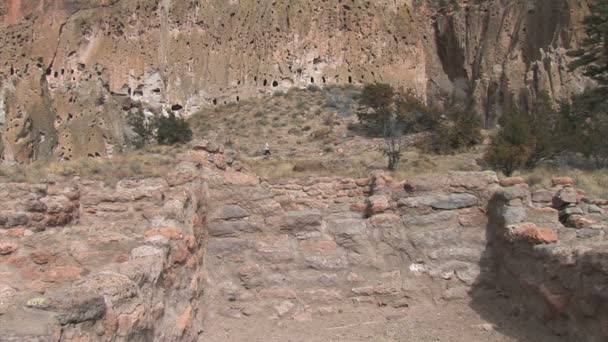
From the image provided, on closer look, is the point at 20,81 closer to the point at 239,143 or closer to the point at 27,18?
the point at 27,18

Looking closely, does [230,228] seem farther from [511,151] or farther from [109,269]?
[511,151]

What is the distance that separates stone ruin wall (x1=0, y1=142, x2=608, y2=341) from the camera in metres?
5.42

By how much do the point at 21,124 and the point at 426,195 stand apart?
3640 cm

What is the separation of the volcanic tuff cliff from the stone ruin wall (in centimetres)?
3079

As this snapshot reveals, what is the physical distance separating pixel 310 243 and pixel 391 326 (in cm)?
176

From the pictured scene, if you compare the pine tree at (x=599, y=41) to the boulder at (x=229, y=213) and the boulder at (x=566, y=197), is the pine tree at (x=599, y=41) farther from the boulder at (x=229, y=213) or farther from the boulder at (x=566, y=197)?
the boulder at (x=229, y=213)

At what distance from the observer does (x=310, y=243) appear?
795cm

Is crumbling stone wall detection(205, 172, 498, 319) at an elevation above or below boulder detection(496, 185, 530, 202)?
below

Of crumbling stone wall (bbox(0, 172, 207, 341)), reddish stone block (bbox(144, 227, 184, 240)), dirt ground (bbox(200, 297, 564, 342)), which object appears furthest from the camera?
dirt ground (bbox(200, 297, 564, 342))

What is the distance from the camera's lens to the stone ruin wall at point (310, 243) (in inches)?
213

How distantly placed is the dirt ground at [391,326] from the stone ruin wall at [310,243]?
0.46 ft

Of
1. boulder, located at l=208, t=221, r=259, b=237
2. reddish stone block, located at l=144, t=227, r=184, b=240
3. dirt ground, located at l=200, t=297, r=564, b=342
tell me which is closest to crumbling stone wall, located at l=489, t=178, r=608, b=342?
dirt ground, located at l=200, t=297, r=564, b=342

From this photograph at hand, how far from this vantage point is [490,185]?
7984 millimetres

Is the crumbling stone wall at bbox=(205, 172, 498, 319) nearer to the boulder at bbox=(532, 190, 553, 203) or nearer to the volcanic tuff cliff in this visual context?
the boulder at bbox=(532, 190, 553, 203)
